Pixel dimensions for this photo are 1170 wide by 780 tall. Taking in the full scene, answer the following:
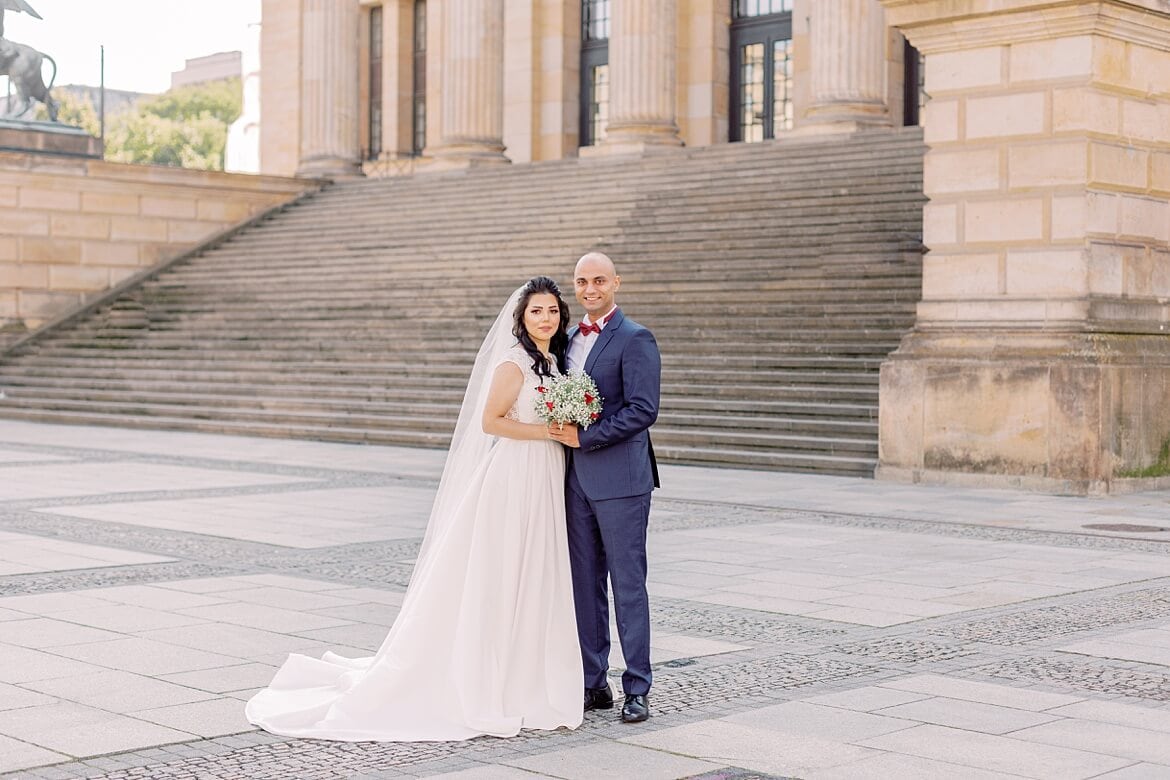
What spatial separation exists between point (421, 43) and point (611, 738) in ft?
134

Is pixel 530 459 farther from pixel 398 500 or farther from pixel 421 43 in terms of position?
pixel 421 43

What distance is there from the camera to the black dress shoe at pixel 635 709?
6457mm

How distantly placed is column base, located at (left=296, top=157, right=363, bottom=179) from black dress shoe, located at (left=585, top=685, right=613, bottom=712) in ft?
103

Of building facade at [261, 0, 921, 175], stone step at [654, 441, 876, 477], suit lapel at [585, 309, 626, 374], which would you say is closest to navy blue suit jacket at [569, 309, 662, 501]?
suit lapel at [585, 309, 626, 374]

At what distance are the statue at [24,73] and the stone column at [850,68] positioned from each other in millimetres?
15135

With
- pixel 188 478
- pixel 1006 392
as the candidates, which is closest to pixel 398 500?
pixel 188 478

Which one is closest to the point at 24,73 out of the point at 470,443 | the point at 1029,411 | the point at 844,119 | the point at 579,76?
the point at 579,76

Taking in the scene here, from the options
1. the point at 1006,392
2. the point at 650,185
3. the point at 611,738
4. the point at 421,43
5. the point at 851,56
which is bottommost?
the point at 611,738

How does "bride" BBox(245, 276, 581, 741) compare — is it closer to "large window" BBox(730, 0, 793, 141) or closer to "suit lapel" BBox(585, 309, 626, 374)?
"suit lapel" BBox(585, 309, 626, 374)

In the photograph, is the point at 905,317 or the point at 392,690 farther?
the point at 905,317

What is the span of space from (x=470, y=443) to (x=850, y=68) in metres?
23.1

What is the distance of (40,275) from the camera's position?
31031mm

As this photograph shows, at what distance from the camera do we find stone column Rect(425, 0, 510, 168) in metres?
34.4

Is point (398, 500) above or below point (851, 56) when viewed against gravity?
below
